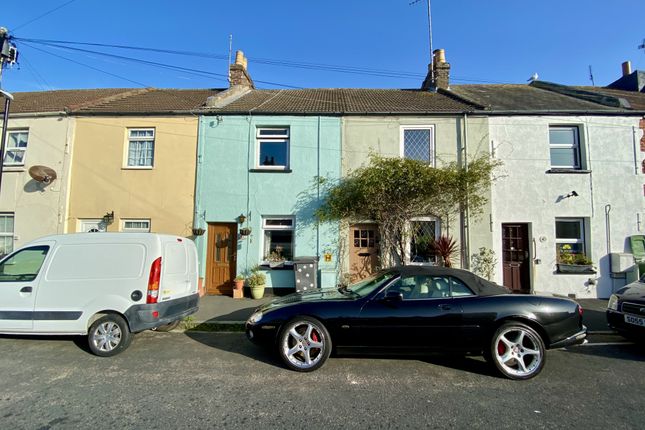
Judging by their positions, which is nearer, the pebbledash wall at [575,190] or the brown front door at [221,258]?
the pebbledash wall at [575,190]

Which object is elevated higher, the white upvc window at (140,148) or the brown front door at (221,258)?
the white upvc window at (140,148)

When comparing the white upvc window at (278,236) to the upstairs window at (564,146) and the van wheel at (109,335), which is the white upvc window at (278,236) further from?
the upstairs window at (564,146)

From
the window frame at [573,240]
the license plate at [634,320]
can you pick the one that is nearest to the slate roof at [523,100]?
the window frame at [573,240]

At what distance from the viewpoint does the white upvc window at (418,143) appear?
33.1 feet

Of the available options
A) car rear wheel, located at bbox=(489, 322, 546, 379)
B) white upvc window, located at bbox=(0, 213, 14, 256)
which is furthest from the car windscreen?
white upvc window, located at bbox=(0, 213, 14, 256)

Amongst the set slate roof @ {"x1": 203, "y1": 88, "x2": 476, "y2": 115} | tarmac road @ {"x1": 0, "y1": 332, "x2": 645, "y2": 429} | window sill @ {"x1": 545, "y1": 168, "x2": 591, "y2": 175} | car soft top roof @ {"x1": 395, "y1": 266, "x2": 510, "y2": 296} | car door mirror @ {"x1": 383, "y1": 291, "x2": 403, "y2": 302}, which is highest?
slate roof @ {"x1": 203, "y1": 88, "x2": 476, "y2": 115}

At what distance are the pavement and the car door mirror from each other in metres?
3.37

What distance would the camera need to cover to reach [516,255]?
31.6 ft

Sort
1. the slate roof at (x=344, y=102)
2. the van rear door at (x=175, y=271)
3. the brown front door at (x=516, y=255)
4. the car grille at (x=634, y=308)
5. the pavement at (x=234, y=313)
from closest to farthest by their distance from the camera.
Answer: the car grille at (x=634, y=308) < the van rear door at (x=175, y=271) < the pavement at (x=234, y=313) < the brown front door at (x=516, y=255) < the slate roof at (x=344, y=102)

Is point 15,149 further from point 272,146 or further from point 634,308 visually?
point 634,308

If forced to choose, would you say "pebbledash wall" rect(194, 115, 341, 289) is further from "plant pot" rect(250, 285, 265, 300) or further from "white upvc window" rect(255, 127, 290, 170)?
"plant pot" rect(250, 285, 265, 300)

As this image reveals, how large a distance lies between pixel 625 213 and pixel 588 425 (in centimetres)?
946

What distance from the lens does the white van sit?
4719mm

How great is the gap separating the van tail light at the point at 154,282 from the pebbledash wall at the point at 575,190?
9036 mm
